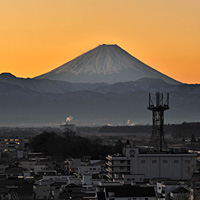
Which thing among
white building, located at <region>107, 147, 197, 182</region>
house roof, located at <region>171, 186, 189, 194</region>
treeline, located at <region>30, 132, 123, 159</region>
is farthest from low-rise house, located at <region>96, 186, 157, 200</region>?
treeline, located at <region>30, 132, 123, 159</region>

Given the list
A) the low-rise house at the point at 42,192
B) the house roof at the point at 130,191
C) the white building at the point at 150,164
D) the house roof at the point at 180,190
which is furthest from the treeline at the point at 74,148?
the house roof at the point at 180,190

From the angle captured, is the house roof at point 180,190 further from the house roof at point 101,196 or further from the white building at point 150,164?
the white building at point 150,164

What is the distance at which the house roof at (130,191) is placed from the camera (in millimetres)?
44625

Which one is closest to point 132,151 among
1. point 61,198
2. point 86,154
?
point 61,198

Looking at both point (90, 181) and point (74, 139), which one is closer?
point (90, 181)

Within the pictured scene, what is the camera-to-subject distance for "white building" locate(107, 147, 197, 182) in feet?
200

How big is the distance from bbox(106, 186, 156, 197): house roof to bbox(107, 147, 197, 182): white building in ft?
46.9

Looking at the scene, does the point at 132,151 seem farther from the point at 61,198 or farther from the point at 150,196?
the point at 150,196

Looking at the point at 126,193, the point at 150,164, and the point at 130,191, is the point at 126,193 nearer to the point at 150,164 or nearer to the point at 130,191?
the point at 130,191

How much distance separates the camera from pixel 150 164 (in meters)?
62.2

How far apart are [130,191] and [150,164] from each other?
17206mm

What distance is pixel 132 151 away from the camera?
61.6m

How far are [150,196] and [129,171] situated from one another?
15.8 metres

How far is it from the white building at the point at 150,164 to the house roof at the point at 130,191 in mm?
14299
